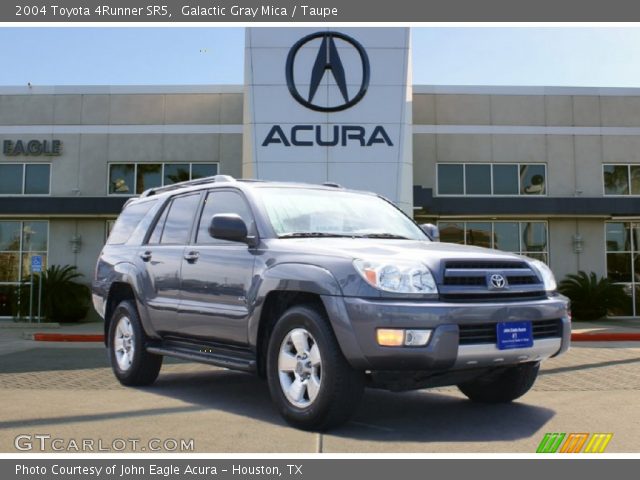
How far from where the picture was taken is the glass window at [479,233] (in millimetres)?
22828

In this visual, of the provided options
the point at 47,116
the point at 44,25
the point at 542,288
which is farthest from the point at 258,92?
the point at 542,288

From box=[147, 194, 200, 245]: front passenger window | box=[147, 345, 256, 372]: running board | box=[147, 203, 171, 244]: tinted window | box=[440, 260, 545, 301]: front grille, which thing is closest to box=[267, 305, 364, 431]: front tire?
box=[147, 345, 256, 372]: running board

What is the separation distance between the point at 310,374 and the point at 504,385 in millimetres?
2049

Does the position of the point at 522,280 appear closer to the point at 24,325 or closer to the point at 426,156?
the point at 24,325

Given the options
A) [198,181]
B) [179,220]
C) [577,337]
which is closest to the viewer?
[179,220]

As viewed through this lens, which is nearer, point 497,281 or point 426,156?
point 497,281

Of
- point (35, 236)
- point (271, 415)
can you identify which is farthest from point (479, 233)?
point (271, 415)

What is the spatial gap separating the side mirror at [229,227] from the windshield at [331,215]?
284 millimetres

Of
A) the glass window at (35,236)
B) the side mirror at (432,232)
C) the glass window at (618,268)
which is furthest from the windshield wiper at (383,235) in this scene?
the glass window at (35,236)

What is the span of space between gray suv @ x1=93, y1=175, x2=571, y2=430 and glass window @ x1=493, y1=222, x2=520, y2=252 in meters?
17.0

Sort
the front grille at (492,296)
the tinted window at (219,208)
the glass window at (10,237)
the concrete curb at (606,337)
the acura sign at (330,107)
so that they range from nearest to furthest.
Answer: the front grille at (492,296) → the tinted window at (219,208) → the concrete curb at (606,337) → the acura sign at (330,107) → the glass window at (10,237)

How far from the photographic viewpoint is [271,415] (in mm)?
5477

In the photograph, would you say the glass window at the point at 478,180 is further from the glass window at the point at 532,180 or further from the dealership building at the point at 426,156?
the glass window at the point at 532,180

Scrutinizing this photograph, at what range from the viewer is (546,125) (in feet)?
76.3
